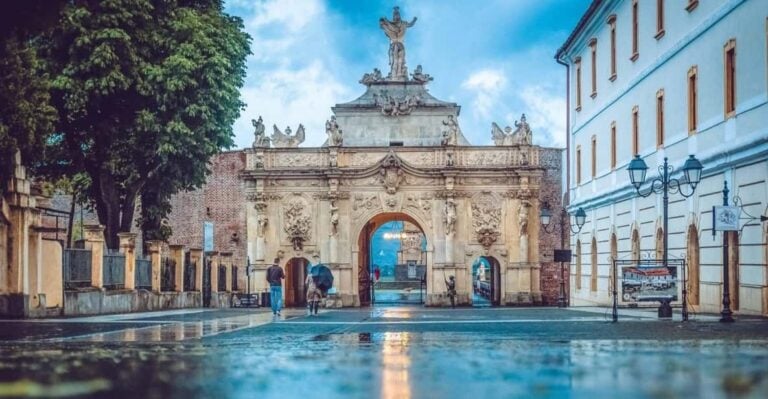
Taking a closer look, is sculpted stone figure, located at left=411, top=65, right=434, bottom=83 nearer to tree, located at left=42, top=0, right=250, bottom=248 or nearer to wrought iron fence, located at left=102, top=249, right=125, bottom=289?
tree, located at left=42, top=0, right=250, bottom=248

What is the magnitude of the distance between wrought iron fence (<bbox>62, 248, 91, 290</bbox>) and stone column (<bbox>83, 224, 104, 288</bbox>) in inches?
7.2

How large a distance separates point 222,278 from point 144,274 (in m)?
12.5

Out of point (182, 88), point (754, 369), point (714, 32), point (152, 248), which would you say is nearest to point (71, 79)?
point (182, 88)

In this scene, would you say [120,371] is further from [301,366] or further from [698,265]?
[698,265]

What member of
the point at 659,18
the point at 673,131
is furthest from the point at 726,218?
the point at 659,18

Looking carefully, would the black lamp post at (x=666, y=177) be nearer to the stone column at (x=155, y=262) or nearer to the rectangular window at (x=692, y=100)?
the rectangular window at (x=692, y=100)

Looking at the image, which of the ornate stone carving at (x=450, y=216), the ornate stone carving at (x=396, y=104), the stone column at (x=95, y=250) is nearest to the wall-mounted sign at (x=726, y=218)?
the stone column at (x=95, y=250)

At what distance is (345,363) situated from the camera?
1036 centimetres

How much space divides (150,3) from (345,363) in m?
26.0

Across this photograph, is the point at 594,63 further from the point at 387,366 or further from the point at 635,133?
the point at 387,366

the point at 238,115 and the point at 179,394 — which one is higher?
the point at 238,115

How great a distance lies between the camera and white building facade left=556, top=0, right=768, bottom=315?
23.8m

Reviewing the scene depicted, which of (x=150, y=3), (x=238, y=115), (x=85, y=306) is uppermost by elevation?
(x=150, y=3)

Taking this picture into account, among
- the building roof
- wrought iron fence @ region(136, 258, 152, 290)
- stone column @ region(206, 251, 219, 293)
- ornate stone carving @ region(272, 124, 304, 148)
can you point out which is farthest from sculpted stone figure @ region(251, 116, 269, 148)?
wrought iron fence @ region(136, 258, 152, 290)
